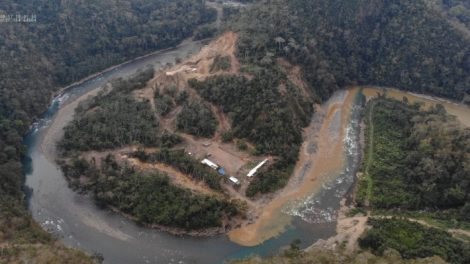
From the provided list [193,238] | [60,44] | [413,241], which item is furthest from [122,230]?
[60,44]

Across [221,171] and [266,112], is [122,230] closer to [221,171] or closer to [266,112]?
[221,171]

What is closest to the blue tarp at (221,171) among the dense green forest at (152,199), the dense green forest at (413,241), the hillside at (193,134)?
the hillside at (193,134)

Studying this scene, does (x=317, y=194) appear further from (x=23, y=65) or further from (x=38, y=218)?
(x=23, y=65)

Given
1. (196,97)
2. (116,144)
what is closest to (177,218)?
(116,144)

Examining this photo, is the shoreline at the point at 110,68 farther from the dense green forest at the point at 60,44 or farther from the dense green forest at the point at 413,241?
the dense green forest at the point at 413,241

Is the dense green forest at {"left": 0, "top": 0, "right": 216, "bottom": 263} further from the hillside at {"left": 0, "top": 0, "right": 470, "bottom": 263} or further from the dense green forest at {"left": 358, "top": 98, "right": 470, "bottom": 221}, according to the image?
the dense green forest at {"left": 358, "top": 98, "right": 470, "bottom": 221}
